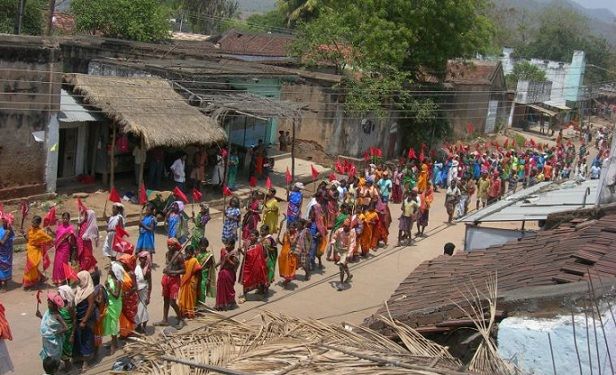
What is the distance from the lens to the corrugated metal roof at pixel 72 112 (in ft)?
53.7

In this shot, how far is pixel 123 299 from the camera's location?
946 centimetres

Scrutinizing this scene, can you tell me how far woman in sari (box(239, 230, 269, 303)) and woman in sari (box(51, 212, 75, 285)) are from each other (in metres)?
2.72

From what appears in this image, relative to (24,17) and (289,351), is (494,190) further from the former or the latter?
(24,17)

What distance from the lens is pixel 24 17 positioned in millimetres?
30219

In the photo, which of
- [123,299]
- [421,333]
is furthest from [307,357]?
Result: [123,299]

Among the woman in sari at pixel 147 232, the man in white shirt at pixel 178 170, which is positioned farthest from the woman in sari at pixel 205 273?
the man in white shirt at pixel 178 170

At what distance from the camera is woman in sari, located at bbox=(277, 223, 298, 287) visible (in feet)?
42.0

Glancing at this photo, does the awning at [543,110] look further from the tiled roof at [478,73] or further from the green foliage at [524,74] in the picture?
the tiled roof at [478,73]

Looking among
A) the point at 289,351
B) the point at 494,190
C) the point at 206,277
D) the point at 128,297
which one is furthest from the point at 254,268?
the point at 494,190

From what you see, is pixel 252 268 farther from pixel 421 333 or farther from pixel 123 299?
pixel 421 333

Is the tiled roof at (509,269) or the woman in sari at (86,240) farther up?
the tiled roof at (509,269)

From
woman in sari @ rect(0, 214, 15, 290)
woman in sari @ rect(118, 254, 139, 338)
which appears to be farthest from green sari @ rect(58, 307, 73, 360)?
woman in sari @ rect(0, 214, 15, 290)

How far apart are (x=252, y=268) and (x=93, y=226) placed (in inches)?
105

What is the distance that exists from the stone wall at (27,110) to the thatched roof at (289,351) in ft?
34.7
